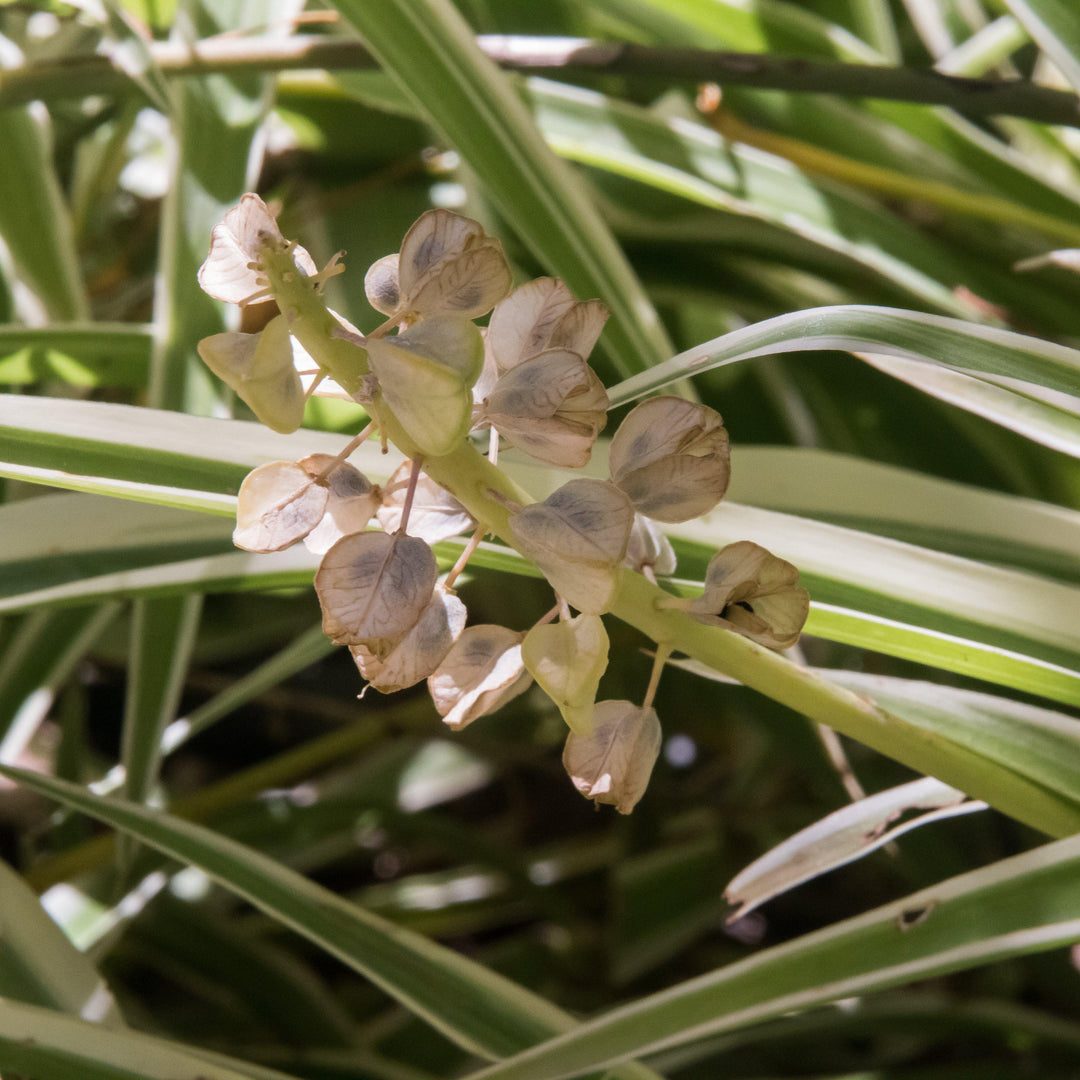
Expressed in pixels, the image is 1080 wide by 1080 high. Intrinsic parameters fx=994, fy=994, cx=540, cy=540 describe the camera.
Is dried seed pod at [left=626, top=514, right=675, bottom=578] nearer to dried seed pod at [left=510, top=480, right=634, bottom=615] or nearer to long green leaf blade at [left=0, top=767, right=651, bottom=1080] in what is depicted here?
dried seed pod at [left=510, top=480, right=634, bottom=615]

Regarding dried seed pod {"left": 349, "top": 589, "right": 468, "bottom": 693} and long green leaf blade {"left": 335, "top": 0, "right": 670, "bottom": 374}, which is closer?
dried seed pod {"left": 349, "top": 589, "right": 468, "bottom": 693}

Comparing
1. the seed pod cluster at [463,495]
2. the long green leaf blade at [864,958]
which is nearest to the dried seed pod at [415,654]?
the seed pod cluster at [463,495]

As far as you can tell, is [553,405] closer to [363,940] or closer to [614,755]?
[614,755]

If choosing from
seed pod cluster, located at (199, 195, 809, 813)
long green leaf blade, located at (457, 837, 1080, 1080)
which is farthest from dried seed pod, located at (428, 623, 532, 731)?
long green leaf blade, located at (457, 837, 1080, 1080)

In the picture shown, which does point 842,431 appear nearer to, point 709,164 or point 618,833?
point 709,164

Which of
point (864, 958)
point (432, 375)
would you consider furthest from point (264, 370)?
point (864, 958)

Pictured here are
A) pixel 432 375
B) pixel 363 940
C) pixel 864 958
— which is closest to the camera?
pixel 432 375
